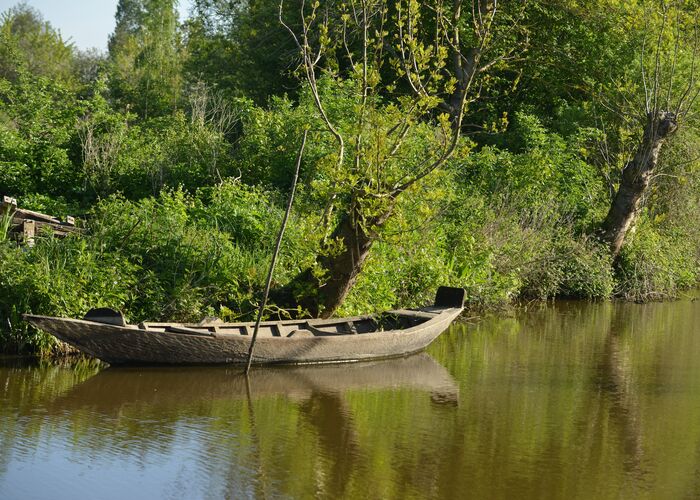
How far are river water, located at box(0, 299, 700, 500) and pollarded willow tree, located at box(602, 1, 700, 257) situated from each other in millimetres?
8080

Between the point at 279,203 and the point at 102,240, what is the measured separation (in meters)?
4.68

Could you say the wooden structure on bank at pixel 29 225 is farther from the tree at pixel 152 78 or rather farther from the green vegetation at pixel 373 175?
the tree at pixel 152 78

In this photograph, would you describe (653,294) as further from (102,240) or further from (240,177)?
(102,240)

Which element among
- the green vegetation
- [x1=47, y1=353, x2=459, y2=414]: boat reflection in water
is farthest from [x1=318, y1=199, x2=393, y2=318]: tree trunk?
[x1=47, y1=353, x2=459, y2=414]: boat reflection in water

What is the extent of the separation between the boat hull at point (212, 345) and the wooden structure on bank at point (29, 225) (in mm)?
2709

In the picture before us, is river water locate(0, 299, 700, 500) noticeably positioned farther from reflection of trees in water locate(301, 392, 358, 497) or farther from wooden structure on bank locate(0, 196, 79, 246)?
wooden structure on bank locate(0, 196, 79, 246)

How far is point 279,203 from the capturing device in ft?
63.0

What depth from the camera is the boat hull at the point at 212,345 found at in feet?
42.7

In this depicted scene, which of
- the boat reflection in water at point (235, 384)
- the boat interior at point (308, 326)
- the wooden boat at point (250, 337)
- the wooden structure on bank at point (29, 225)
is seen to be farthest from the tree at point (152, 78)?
the boat reflection in water at point (235, 384)

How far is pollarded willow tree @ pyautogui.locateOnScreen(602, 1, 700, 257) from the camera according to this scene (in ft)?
77.6

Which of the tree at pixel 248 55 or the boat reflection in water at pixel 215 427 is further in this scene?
the tree at pixel 248 55

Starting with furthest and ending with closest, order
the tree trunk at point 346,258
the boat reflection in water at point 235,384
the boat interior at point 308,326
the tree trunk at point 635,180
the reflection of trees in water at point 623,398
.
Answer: the tree trunk at point 635,180, the tree trunk at point 346,258, the boat interior at point 308,326, the boat reflection in water at point 235,384, the reflection of trees in water at point 623,398

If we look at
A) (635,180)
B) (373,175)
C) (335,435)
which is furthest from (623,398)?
(635,180)

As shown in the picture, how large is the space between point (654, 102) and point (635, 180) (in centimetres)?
194
